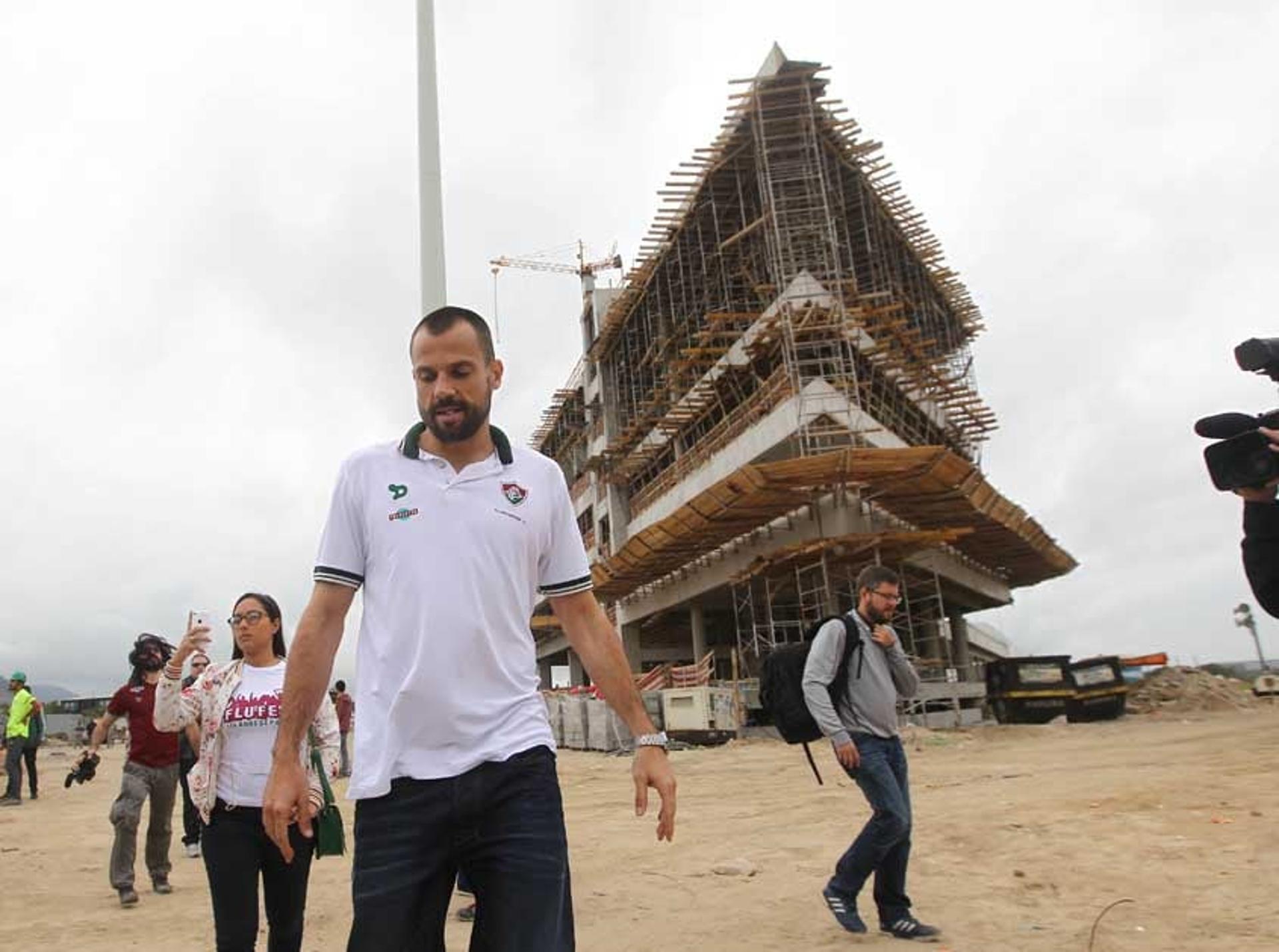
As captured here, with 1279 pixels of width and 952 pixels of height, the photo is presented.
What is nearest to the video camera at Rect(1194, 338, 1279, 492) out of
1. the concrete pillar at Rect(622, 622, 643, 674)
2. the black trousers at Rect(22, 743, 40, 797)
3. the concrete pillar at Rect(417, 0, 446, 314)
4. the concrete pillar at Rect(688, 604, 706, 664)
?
the concrete pillar at Rect(417, 0, 446, 314)

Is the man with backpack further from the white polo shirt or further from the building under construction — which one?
the building under construction

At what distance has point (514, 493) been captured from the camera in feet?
8.11

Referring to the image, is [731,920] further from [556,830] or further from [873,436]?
[873,436]

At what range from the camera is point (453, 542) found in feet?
7.61

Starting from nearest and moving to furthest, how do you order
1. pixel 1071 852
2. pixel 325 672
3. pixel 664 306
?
pixel 325 672 → pixel 1071 852 → pixel 664 306

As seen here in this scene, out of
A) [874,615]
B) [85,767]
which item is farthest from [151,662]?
[874,615]

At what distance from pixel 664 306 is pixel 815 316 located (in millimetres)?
12089

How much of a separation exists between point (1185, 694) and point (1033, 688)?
7.55 metres

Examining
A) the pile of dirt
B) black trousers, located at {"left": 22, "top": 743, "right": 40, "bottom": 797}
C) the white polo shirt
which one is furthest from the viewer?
the pile of dirt

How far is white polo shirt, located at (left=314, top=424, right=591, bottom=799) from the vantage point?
2.18 metres

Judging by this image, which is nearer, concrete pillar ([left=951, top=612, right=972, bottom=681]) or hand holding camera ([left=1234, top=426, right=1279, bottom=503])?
hand holding camera ([left=1234, top=426, right=1279, bottom=503])

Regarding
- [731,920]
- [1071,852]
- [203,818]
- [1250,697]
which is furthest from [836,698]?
[1250,697]

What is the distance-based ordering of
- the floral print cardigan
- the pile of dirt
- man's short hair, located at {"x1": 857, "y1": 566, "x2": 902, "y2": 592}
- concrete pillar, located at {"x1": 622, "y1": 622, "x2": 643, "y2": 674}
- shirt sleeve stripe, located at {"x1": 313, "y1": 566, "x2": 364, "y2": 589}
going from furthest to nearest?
concrete pillar, located at {"x1": 622, "y1": 622, "x2": 643, "y2": 674} < the pile of dirt < man's short hair, located at {"x1": 857, "y1": 566, "x2": 902, "y2": 592} < the floral print cardigan < shirt sleeve stripe, located at {"x1": 313, "y1": 566, "x2": 364, "y2": 589}

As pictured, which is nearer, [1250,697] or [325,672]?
A: [325,672]
